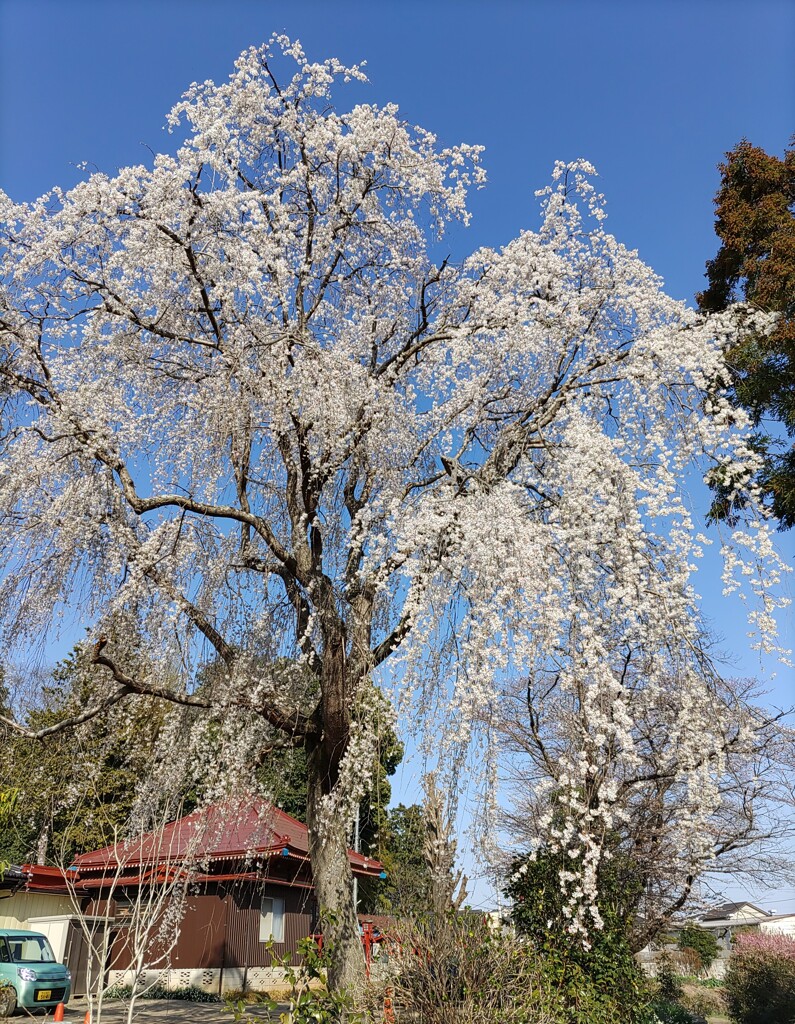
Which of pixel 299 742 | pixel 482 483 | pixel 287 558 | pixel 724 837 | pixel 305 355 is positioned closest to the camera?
pixel 482 483

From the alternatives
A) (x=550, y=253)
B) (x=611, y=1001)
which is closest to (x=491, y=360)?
(x=550, y=253)

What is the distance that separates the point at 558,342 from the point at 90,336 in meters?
4.51

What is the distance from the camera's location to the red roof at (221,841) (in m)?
7.47

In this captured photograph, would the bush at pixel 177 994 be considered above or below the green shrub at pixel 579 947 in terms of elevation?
below

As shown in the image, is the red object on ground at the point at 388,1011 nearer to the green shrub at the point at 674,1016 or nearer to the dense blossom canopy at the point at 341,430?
the dense blossom canopy at the point at 341,430

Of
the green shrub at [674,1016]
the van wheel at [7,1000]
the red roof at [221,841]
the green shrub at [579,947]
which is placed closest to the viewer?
the green shrub at [579,947]

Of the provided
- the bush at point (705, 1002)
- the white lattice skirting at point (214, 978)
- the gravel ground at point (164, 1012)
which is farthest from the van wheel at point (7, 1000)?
the bush at point (705, 1002)

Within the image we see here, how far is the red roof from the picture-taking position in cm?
747

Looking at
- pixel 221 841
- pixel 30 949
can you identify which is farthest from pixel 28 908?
pixel 221 841

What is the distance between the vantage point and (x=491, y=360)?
727 centimetres

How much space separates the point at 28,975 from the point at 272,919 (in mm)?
4574

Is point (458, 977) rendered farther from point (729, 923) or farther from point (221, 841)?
point (729, 923)

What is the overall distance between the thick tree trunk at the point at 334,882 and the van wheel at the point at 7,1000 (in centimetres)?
787

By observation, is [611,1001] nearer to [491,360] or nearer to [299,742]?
[299,742]
